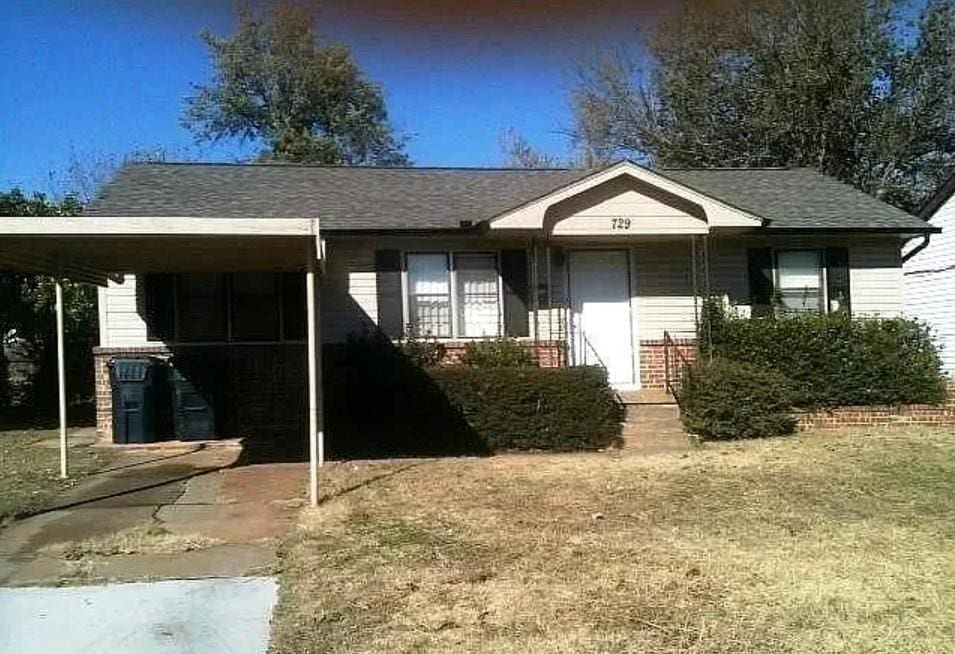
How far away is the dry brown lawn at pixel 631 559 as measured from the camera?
4695 mm

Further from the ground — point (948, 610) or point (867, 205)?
point (867, 205)

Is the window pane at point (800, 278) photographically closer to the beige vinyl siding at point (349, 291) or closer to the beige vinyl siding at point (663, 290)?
the beige vinyl siding at point (663, 290)

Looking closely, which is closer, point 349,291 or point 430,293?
point 349,291

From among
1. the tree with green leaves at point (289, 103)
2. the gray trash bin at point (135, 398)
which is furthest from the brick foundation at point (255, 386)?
the tree with green leaves at point (289, 103)

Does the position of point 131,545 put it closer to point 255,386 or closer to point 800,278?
point 255,386

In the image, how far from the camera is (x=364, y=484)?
8.99 meters

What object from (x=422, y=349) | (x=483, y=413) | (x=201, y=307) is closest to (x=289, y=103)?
(x=201, y=307)

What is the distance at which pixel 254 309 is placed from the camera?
13.6 meters

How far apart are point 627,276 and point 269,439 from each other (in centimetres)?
605

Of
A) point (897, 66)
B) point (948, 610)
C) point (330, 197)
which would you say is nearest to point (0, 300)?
point (330, 197)

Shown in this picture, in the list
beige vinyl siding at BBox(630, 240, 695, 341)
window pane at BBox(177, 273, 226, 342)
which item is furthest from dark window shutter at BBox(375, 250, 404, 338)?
beige vinyl siding at BBox(630, 240, 695, 341)

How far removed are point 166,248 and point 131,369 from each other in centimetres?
345

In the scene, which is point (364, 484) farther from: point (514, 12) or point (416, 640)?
point (514, 12)

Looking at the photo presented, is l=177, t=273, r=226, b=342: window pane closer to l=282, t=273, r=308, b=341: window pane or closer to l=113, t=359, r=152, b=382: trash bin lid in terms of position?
l=282, t=273, r=308, b=341: window pane
